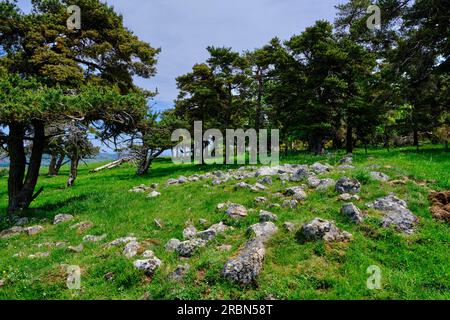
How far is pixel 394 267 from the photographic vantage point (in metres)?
7.39

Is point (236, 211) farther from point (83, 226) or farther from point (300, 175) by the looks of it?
point (83, 226)

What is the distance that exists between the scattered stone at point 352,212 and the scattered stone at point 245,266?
10.7 feet

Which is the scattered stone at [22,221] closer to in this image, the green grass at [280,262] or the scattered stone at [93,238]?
the green grass at [280,262]

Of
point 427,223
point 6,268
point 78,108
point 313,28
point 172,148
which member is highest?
point 313,28

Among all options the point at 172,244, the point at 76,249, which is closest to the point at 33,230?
the point at 76,249

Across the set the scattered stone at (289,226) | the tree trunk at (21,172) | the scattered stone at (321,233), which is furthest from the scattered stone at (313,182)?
the tree trunk at (21,172)

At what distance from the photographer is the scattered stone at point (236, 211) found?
10.8 metres

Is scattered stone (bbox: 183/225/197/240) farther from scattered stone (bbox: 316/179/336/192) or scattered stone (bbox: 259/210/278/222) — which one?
scattered stone (bbox: 316/179/336/192)

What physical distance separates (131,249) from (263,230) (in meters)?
3.90
